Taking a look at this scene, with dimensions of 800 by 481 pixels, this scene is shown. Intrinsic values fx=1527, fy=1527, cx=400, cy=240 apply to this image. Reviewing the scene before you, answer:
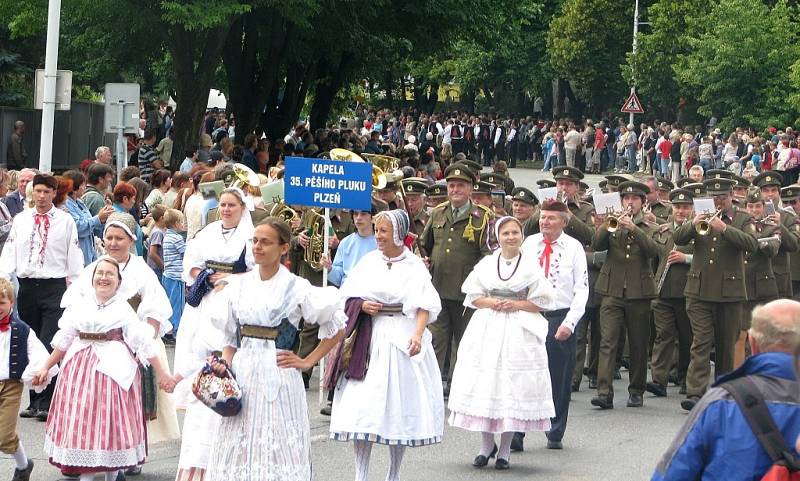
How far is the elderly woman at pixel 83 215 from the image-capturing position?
13.2 m

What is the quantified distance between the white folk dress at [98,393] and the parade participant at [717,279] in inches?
228

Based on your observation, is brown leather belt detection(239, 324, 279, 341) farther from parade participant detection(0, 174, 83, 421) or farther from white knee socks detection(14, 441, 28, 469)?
parade participant detection(0, 174, 83, 421)

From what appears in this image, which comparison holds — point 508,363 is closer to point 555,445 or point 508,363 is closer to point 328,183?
point 555,445

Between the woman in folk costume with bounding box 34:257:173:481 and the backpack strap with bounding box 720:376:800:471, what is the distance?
457cm

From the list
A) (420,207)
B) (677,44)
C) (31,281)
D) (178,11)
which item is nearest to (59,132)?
(178,11)

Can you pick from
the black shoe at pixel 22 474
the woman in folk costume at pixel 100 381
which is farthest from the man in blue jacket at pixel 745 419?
the black shoe at pixel 22 474

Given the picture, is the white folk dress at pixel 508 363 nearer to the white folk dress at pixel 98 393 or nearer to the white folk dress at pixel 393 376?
the white folk dress at pixel 393 376

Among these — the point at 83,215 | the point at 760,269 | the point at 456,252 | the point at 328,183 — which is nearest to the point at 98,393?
the point at 328,183

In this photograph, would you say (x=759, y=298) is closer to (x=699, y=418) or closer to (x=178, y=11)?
(x=699, y=418)

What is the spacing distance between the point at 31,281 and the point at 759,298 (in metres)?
6.66

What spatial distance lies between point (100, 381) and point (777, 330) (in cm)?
481

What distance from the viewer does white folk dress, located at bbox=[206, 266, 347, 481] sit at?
315 inches

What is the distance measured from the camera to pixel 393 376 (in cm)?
959

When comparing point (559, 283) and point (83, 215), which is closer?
point (559, 283)
